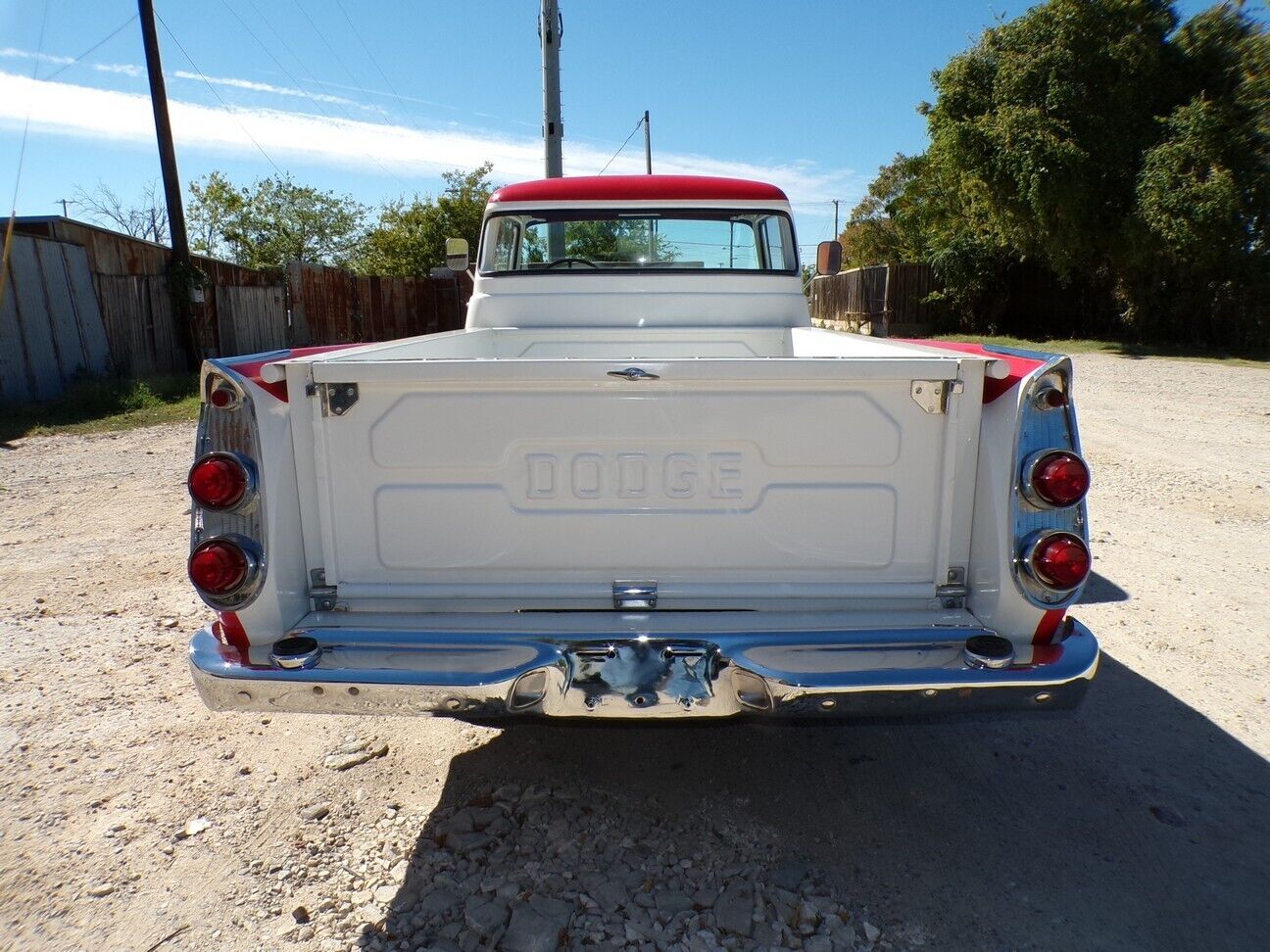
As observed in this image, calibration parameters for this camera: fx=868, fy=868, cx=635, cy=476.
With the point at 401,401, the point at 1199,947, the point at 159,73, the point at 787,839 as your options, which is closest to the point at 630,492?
the point at 401,401

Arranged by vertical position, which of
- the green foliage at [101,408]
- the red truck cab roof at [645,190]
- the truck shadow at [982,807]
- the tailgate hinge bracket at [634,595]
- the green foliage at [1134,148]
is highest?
the green foliage at [1134,148]

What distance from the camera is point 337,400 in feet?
7.70

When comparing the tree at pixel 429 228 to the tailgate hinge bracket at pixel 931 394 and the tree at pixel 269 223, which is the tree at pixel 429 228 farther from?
the tailgate hinge bracket at pixel 931 394

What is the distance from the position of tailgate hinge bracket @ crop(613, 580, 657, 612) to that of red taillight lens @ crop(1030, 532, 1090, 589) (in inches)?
39.4

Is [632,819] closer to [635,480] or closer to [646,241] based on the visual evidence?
[635,480]

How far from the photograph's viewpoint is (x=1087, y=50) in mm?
16469

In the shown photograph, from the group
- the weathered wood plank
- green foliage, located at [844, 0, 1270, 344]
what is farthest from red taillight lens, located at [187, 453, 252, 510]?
Answer: green foliage, located at [844, 0, 1270, 344]

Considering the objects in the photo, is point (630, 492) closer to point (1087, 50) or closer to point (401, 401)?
point (401, 401)

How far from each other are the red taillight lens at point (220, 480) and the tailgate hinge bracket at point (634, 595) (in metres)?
1.02

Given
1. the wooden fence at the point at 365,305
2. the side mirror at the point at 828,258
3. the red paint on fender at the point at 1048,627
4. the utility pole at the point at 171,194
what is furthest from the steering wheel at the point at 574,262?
the wooden fence at the point at 365,305

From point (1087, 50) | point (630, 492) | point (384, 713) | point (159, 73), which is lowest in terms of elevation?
point (384, 713)

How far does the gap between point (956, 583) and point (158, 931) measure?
2.29 m

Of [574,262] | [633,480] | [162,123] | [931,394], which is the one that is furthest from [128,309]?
[931,394]

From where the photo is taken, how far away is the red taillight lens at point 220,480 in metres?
2.25
